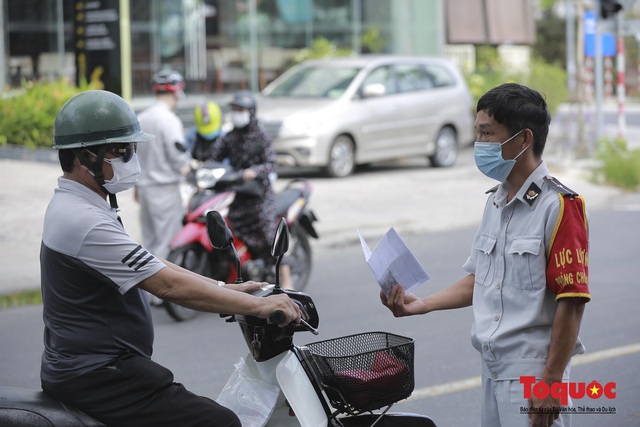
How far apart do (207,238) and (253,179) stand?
2.21 feet

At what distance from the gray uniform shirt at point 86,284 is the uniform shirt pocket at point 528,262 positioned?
1.12m

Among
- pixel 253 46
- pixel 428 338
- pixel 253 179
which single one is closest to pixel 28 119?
pixel 253 46

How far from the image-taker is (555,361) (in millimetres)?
3113

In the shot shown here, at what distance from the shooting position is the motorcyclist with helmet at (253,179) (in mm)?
8523

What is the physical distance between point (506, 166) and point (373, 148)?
13746 mm

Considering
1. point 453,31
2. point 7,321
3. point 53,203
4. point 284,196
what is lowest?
point 7,321

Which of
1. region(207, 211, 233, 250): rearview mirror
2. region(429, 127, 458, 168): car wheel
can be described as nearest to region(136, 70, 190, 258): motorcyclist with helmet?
region(207, 211, 233, 250): rearview mirror

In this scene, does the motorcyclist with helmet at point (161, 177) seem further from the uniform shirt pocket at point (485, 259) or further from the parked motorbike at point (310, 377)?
the uniform shirt pocket at point (485, 259)

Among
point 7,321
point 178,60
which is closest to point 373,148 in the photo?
point 178,60

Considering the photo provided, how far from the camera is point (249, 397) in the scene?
331 centimetres

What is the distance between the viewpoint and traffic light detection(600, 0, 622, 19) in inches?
611

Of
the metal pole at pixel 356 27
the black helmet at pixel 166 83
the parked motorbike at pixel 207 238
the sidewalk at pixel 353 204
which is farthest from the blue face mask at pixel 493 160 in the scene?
the metal pole at pixel 356 27

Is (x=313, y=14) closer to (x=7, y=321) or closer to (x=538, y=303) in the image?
(x=7, y=321)

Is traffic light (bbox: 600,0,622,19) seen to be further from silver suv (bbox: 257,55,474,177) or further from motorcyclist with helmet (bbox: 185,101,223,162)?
motorcyclist with helmet (bbox: 185,101,223,162)
